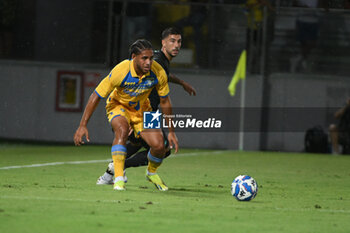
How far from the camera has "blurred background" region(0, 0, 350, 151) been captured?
1914 centimetres

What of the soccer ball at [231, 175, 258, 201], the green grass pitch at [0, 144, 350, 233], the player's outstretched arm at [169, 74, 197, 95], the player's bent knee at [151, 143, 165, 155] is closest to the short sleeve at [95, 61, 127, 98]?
the player's bent knee at [151, 143, 165, 155]

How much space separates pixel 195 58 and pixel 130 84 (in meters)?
10.5

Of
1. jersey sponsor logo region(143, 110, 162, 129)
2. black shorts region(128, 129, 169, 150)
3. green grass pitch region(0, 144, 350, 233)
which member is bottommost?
green grass pitch region(0, 144, 350, 233)

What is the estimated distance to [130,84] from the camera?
8.86 m

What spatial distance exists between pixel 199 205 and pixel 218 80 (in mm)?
11727

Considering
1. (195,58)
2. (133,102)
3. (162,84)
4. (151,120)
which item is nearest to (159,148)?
(151,120)

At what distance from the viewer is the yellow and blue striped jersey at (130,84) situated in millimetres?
8762

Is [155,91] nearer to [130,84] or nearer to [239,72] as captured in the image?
[130,84]

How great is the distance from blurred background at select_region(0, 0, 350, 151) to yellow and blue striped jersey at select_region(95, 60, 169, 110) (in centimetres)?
1008

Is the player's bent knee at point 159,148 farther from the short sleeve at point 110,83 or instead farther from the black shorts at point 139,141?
the short sleeve at point 110,83

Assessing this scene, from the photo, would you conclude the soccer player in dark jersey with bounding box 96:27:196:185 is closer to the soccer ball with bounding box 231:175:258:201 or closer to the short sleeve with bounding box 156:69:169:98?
the short sleeve with bounding box 156:69:169:98

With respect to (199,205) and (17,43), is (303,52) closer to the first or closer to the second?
(17,43)

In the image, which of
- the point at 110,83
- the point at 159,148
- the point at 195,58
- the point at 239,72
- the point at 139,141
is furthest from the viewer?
the point at 195,58

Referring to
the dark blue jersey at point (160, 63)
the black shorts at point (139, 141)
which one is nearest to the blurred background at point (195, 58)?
the dark blue jersey at point (160, 63)
